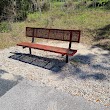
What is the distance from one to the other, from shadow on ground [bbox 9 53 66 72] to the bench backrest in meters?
0.69

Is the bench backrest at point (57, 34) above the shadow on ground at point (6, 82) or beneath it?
above

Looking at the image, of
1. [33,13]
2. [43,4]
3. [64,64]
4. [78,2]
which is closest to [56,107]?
[64,64]

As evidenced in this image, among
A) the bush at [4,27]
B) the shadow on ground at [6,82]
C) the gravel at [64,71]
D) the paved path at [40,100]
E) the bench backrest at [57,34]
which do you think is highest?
the bench backrest at [57,34]

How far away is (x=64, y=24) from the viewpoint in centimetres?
1067

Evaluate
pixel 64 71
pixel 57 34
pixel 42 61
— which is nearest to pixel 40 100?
pixel 64 71

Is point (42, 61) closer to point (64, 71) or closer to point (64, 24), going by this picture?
point (64, 71)

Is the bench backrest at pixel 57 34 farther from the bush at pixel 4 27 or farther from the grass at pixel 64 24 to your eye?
the bush at pixel 4 27

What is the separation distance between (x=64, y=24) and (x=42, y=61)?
4805 mm

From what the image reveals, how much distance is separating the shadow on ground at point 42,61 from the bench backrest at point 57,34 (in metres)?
0.69

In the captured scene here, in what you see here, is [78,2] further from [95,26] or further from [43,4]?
[95,26]

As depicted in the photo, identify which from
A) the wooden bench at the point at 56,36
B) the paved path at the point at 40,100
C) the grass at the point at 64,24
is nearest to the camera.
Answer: the paved path at the point at 40,100

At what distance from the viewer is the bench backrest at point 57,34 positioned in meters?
5.86

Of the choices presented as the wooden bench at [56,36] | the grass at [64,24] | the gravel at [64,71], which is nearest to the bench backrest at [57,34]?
the wooden bench at [56,36]

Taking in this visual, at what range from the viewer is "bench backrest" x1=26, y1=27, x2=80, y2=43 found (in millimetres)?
5863
